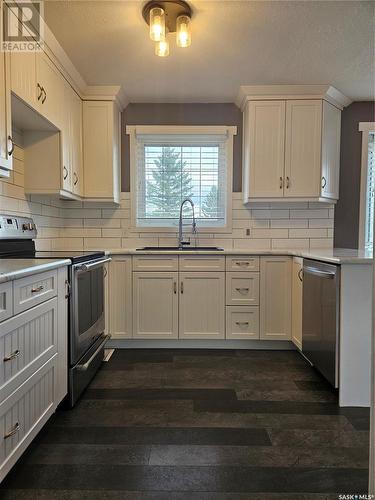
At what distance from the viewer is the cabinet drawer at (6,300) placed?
123cm

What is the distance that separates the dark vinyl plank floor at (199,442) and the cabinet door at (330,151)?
5.84 ft

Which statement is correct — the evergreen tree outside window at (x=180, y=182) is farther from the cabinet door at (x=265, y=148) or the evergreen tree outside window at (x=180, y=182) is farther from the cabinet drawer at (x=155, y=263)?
the cabinet drawer at (x=155, y=263)

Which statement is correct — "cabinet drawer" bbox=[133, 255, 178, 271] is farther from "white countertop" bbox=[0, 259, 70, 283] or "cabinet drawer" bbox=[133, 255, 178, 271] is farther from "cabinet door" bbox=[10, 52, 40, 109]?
"cabinet door" bbox=[10, 52, 40, 109]

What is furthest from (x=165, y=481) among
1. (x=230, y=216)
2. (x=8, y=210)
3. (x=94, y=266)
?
(x=230, y=216)

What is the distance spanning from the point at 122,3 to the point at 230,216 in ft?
6.65

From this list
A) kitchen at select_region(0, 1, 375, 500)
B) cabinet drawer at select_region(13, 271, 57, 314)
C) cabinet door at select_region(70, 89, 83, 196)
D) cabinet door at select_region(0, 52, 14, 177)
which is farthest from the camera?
cabinet door at select_region(70, 89, 83, 196)

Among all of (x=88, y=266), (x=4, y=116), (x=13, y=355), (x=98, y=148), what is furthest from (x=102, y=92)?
(x=13, y=355)

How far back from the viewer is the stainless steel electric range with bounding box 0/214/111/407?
195 cm

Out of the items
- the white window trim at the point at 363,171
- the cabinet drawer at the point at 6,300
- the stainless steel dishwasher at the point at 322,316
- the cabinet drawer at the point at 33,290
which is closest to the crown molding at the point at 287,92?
the white window trim at the point at 363,171

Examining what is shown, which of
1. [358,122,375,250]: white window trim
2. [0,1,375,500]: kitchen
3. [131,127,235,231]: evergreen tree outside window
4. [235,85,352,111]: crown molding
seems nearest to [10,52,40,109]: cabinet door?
[0,1,375,500]: kitchen

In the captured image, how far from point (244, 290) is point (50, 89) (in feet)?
7.30

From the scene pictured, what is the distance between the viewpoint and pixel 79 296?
6.72 feet

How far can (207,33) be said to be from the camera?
220 centimetres

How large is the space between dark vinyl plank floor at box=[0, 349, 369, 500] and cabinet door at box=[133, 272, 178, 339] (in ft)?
1.69
